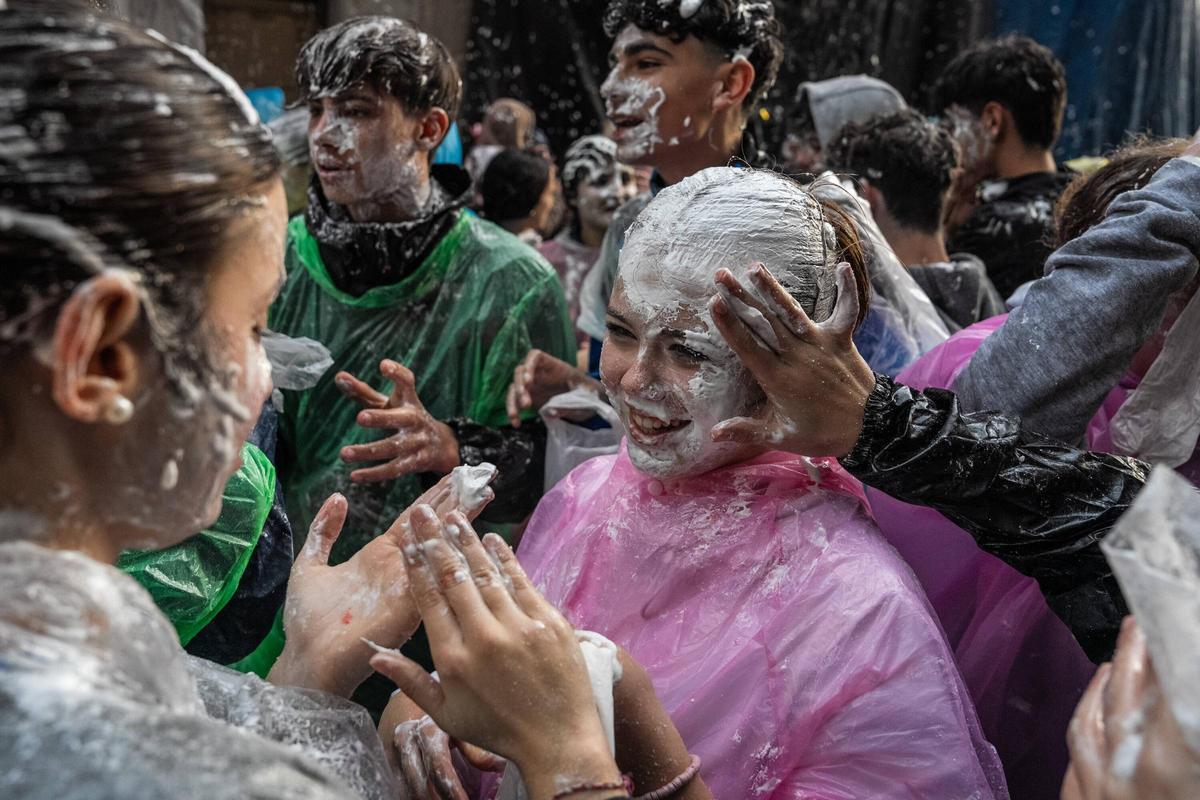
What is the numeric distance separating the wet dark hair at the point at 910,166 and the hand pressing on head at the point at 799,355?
1.61 metres

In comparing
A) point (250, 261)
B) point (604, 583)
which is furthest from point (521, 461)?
point (250, 261)

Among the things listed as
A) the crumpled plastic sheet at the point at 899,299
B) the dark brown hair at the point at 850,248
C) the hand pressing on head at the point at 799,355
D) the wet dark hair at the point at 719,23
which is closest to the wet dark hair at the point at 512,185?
the wet dark hair at the point at 719,23

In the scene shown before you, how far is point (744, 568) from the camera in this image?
1657mm

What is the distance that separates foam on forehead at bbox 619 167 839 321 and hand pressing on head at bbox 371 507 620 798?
0.67 metres

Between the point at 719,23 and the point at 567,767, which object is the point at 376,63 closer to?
the point at 719,23

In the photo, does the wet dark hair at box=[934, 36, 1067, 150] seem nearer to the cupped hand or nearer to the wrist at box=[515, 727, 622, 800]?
the cupped hand

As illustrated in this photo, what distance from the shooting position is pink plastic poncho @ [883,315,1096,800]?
70.5 inches

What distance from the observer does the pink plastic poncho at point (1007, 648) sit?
179 centimetres

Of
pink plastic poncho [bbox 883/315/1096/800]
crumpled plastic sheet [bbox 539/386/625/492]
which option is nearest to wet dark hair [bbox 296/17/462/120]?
crumpled plastic sheet [bbox 539/386/625/492]

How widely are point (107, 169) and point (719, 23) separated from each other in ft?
7.31

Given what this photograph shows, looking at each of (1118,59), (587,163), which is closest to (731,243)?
(587,163)

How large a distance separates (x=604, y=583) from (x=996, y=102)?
102 inches

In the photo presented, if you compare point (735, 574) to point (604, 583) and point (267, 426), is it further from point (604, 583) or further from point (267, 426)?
point (267, 426)

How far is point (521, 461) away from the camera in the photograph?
2.59 metres
